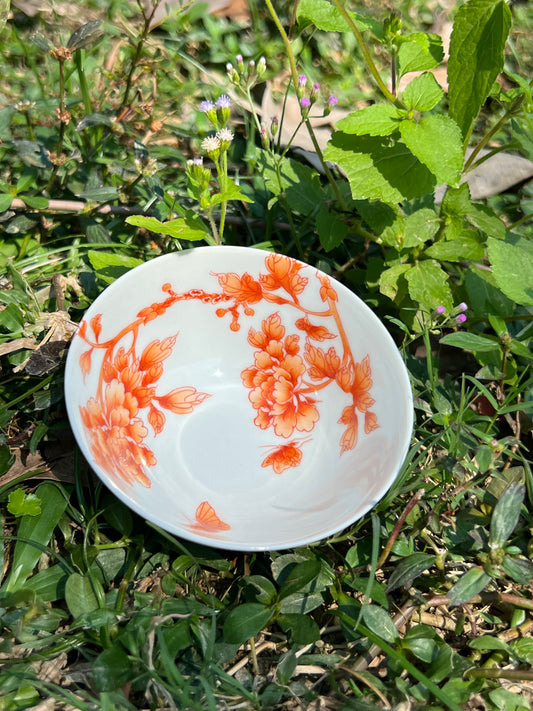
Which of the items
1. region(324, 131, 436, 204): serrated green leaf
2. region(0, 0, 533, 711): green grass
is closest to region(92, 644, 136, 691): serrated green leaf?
region(0, 0, 533, 711): green grass

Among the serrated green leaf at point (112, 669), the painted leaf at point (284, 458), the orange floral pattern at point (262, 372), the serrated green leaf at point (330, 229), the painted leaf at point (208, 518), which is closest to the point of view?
the serrated green leaf at point (112, 669)

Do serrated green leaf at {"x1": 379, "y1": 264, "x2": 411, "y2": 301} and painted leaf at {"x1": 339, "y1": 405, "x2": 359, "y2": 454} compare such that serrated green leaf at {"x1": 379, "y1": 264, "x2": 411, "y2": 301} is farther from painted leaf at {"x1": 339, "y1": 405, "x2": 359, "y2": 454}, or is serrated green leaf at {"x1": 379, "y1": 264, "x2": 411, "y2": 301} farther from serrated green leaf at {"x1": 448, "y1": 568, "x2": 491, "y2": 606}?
serrated green leaf at {"x1": 448, "y1": 568, "x2": 491, "y2": 606}

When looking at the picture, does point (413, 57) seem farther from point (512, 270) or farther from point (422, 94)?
point (512, 270)

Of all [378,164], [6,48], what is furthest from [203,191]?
[6,48]

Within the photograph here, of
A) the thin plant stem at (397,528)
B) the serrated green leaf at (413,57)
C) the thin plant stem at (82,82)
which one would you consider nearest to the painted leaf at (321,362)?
the thin plant stem at (397,528)

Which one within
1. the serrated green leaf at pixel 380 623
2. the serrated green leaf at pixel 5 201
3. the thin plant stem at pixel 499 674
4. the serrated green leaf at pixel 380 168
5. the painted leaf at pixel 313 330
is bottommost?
the thin plant stem at pixel 499 674

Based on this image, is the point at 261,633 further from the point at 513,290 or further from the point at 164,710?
the point at 513,290

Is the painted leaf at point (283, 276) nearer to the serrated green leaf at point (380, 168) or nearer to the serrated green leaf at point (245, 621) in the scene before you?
the serrated green leaf at point (380, 168)
